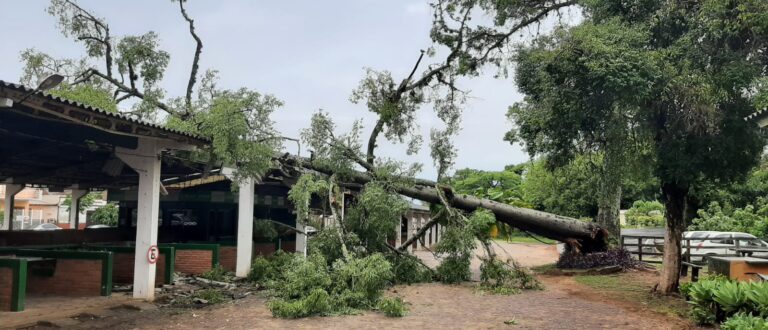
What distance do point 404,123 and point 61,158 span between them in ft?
28.7

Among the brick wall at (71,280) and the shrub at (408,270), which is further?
the shrub at (408,270)

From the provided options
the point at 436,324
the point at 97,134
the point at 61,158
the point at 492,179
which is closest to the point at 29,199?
the point at 492,179

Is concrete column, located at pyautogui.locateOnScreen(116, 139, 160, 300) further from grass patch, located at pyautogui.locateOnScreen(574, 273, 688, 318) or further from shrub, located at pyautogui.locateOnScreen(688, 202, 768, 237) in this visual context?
shrub, located at pyautogui.locateOnScreen(688, 202, 768, 237)

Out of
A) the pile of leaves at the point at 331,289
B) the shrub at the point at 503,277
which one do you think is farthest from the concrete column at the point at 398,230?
the pile of leaves at the point at 331,289

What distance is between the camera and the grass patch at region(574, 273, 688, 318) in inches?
399

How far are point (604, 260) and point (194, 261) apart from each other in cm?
1160

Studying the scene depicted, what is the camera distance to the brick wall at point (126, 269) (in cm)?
1208

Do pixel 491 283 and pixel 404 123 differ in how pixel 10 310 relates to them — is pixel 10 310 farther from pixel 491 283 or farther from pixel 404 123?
pixel 404 123

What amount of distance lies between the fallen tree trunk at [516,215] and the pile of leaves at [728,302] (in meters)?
7.35

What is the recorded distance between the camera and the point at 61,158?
1298 cm

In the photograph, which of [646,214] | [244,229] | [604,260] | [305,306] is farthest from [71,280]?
[646,214]

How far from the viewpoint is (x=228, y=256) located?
15219 mm

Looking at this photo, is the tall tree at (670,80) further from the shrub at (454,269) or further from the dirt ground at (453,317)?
the shrub at (454,269)

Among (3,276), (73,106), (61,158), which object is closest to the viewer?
(73,106)
